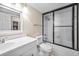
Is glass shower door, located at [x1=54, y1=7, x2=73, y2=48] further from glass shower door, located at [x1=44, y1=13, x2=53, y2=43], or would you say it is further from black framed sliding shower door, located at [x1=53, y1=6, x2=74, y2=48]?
glass shower door, located at [x1=44, y1=13, x2=53, y2=43]

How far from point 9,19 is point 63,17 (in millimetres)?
1646

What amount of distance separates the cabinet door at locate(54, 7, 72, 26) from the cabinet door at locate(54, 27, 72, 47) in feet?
0.56

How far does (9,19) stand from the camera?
1.21m

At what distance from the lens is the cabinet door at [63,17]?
1784 mm

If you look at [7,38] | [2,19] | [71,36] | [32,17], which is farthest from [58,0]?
[71,36]

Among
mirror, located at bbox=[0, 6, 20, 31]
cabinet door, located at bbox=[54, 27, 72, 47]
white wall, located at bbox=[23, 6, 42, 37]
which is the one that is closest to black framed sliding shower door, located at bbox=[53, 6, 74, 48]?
cabinet door, located at bbox=[54, 27, 72, 47]

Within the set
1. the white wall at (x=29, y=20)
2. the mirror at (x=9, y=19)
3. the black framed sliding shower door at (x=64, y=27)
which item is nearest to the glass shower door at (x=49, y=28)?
the black framed sliding shower door at (x=64, y=27)

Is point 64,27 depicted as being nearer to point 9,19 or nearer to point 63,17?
point 63,17

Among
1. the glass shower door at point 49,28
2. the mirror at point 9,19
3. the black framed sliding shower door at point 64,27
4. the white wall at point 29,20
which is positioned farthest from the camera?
the glass shower door at point 49,28

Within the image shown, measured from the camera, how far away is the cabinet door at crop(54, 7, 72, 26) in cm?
178

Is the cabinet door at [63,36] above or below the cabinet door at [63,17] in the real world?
below

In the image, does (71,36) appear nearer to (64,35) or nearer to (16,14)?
(64,35)

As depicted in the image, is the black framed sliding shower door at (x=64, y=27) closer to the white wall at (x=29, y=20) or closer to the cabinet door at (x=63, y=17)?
the cabinet door at (x=63, y=17)

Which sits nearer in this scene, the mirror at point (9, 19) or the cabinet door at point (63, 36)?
the mirror at point (9, 19)
